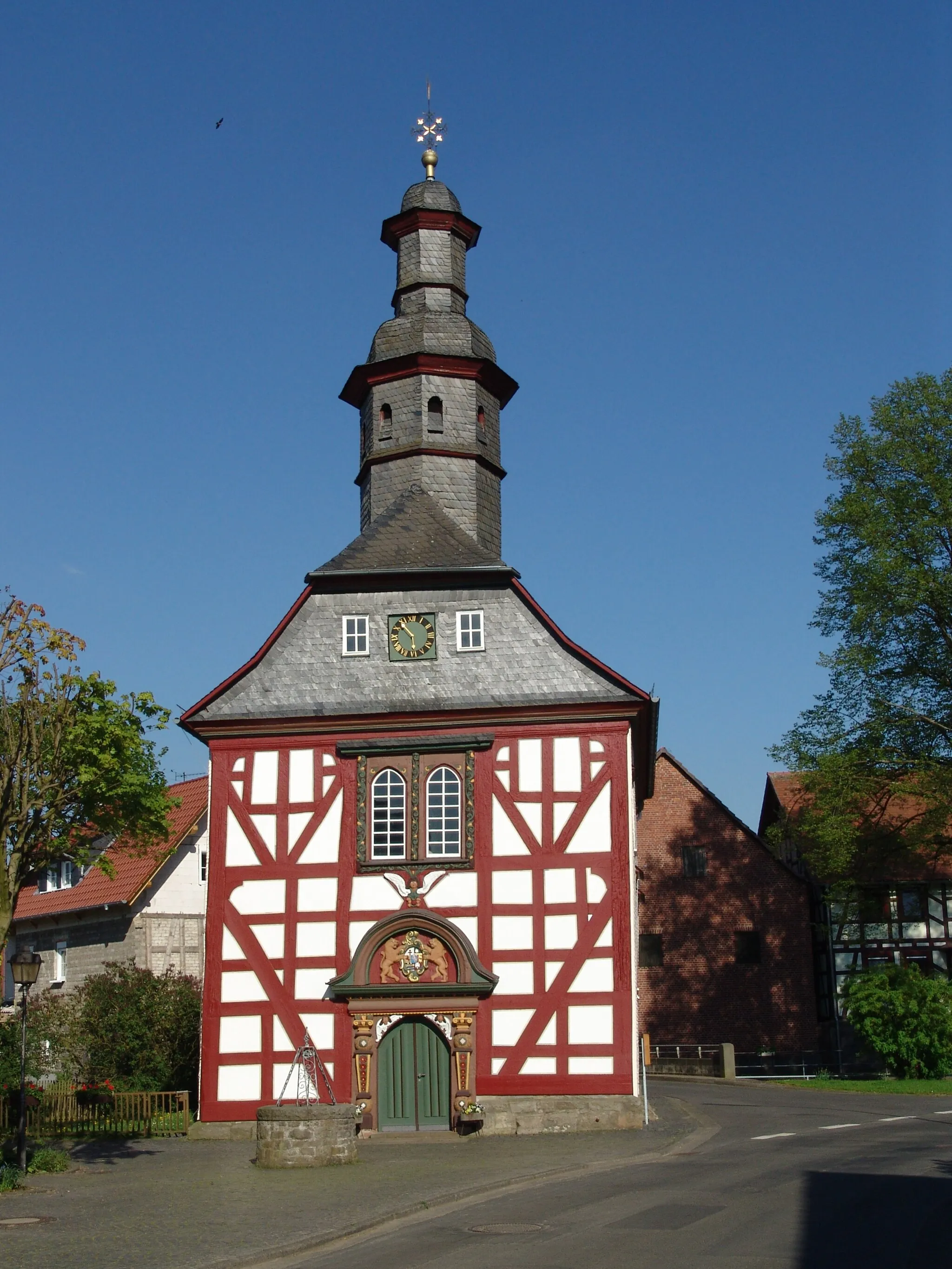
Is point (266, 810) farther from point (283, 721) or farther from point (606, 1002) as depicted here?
point (606, 1002)

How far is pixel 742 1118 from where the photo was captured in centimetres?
2541

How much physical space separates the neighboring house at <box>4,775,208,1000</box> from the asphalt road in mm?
15945

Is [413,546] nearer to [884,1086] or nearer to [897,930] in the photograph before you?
[884,1086]

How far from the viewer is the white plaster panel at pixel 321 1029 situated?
24172mm

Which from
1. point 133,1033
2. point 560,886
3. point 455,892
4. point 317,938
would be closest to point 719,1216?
point 560,886

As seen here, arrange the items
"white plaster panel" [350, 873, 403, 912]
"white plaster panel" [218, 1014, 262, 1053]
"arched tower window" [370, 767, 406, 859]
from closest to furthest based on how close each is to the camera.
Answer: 1. "white plaster panel" [218, 1014, 262, 1053]
2. "white plaster panel" [350, 873, 403, 912]
3. "arched tower window" [370, 767, 406, 859]

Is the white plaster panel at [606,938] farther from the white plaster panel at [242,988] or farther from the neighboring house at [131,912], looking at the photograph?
the neighboring house at [131,912]

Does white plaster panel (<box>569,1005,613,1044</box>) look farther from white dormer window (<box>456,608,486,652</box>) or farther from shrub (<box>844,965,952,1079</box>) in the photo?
shrub (<box>844,965,952,1079</box>)

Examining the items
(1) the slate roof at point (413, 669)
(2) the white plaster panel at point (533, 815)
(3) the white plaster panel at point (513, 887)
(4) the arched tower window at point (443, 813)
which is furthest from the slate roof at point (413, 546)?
(3) the white plaster panel at point (513, 887)

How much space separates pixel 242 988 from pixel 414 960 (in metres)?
3.13

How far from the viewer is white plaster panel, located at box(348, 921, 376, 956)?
24500mm

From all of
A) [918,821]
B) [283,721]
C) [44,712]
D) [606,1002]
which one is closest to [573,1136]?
[606,1002]

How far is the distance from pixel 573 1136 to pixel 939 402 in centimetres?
1997

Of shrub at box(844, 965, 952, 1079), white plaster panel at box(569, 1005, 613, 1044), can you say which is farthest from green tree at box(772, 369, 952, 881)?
white plaster panel at box(569, 1005, 613, 1044)
